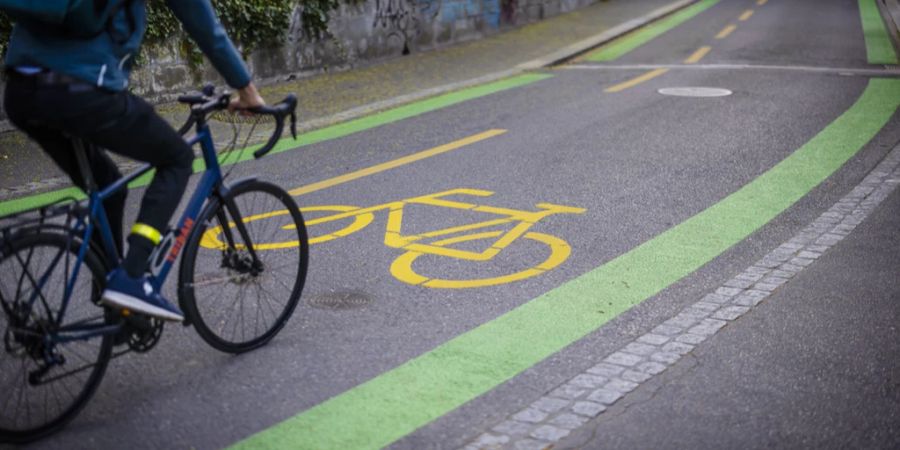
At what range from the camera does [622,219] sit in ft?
23.7

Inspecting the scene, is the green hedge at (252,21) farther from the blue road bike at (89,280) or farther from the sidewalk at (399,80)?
the blue road bike at (89,280)

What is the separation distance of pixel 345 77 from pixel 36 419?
11.9 m

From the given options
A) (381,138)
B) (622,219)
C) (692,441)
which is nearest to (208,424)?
(692,441)

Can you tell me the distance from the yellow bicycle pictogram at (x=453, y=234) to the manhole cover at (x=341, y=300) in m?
0.36

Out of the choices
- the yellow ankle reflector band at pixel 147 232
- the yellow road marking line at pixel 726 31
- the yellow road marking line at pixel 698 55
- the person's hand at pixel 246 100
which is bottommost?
the yellow road marking line at pixel 698 55

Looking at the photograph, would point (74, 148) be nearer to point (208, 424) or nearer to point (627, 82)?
point (208, 424)

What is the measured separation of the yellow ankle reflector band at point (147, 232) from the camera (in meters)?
3.99

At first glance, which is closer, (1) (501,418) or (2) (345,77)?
(1) (501,418)

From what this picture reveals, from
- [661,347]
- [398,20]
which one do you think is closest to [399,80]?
[398,20]

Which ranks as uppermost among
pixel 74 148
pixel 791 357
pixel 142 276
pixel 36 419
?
pixel 74 148

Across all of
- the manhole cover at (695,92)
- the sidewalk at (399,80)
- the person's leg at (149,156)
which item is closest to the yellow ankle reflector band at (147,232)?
the person's leg at (149,156)

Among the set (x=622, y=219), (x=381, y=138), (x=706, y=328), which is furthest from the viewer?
(x=381, y=138)

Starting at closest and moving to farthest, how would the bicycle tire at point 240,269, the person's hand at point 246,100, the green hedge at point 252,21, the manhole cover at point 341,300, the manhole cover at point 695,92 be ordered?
the person's hand at point 246,100, the bicycle tire at point 240,269, the manhole cover at point 341,300, the green hedge at point 252,21, the manhole cover at point 695,92

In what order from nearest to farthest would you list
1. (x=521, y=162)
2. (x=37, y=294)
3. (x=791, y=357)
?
(x=37, y=294)
(x=791, y=357)
(x=521, y=162)
